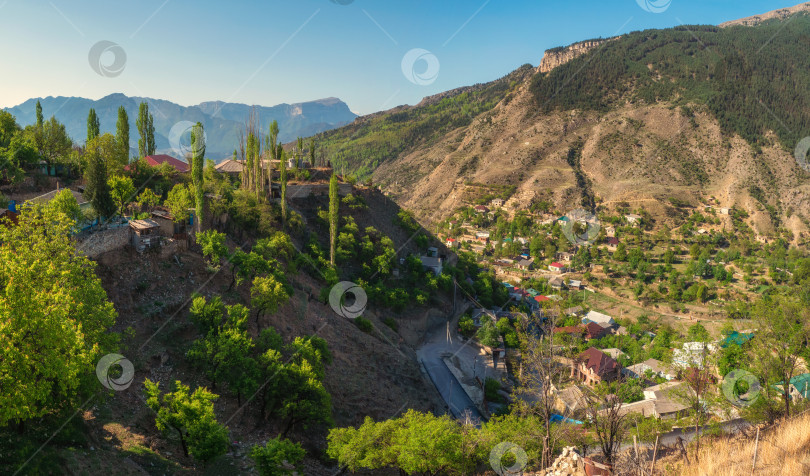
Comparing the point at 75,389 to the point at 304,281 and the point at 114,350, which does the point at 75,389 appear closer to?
the point at 114,350

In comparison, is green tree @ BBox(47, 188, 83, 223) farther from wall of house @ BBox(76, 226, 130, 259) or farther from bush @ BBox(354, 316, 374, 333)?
bush @ BBox(354, 316, 374, 333)

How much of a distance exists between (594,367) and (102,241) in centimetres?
3645

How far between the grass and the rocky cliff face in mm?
192923

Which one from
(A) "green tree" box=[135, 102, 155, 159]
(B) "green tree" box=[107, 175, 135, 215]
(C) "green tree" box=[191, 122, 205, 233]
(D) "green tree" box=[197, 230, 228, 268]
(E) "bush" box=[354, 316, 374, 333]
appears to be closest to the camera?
(D) "green tree" box=[197, 230, 228, 268]

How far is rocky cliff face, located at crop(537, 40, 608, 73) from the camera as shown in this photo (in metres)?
183

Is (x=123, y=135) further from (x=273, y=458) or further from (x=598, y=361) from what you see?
(x=598, y=361)

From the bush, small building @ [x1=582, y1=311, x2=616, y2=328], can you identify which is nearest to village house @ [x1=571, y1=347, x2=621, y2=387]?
small building @ [x1=582, y1=311, x2=616, y2=328]

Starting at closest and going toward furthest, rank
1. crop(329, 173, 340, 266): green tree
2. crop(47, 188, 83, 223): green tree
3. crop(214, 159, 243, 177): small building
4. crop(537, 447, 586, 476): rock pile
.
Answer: crop(537, 447, 586, 476): rock pile → crop(47, 188, 83, 223): green tree → crop(329, 173, 340, 266): green tree → crop(214, 159, 243, 177): small building

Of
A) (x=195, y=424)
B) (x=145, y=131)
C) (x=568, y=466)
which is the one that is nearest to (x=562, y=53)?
(x=145, y=131)

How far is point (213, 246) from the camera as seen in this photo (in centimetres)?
2367

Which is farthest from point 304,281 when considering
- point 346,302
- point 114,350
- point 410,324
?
point 114,350

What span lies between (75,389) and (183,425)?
3.15 metres

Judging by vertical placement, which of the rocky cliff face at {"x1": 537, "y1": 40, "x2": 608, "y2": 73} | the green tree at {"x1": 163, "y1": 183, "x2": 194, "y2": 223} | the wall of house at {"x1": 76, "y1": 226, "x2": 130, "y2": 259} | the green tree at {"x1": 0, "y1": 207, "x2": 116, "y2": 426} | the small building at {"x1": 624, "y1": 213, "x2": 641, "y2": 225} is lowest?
the small building at {"x1": 624, "y1": 213, "x2": 641, "y2": 225}

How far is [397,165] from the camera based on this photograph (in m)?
146
